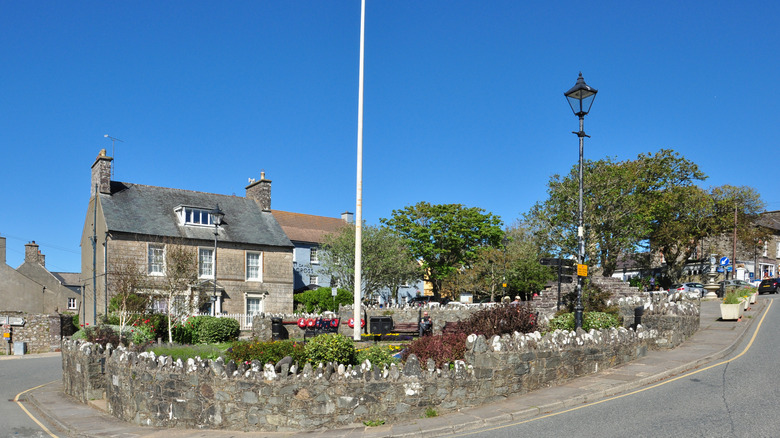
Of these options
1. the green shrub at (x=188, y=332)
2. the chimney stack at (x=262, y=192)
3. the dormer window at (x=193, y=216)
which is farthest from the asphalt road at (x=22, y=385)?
the chimney stack at (x=262, y=192)

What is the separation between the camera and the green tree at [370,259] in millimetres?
45875

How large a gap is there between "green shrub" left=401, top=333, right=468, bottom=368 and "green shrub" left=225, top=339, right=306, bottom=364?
2471mm

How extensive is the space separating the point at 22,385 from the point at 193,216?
2154 cm

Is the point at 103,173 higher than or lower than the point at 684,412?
higher

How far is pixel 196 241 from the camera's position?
37.9 meters

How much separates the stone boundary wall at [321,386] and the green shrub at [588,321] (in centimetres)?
436

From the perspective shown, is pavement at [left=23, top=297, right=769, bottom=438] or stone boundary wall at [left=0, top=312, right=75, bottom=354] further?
stone boundary wall at [left=0, top=312, right=75, bottom=354]

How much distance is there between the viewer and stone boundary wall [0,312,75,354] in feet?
101

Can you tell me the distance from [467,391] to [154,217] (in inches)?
1251

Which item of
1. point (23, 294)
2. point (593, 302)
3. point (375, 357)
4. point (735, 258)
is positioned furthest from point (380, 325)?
point (735, 258)

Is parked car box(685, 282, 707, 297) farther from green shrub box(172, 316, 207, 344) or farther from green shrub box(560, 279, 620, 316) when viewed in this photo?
green shrub box(172, 316, 207, 344)

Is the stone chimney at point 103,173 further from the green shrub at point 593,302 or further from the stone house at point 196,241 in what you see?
the green shrub at point 593,302

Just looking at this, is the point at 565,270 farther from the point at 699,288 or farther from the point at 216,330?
the point at 699,288

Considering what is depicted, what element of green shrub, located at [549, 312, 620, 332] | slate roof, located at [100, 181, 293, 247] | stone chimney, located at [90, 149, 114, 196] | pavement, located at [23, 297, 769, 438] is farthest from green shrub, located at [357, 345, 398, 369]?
stone chimney, located at [90, 149, 114, 196]
